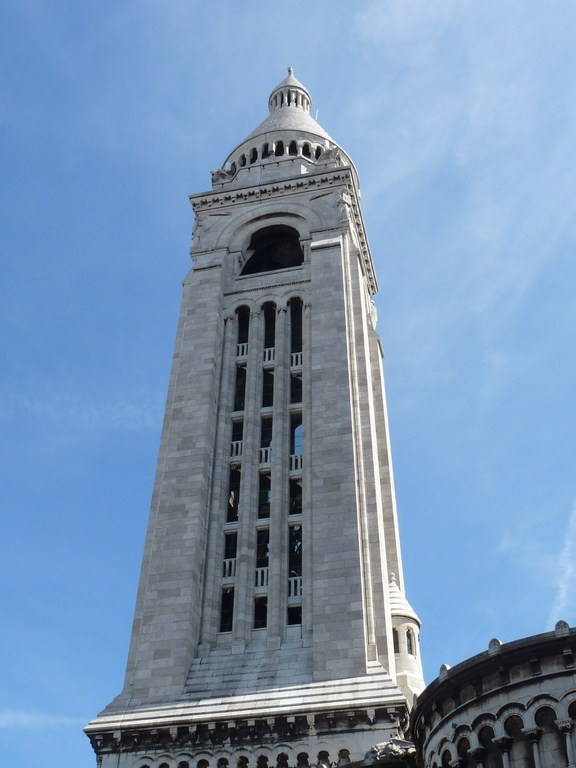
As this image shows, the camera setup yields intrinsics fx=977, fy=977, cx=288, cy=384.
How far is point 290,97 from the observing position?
236 ft

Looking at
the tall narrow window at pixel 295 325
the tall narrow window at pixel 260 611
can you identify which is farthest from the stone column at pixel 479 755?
the tall narrow window at pixel 295 325

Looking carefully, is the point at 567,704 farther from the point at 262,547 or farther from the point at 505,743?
the point at 262,547

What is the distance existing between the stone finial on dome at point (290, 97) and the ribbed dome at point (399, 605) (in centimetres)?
4003

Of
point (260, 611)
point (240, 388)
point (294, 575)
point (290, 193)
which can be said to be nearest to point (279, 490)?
point (294, 575)

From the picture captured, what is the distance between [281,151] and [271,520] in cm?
2877

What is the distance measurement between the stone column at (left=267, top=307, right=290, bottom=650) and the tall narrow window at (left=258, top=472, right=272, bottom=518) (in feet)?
2.96

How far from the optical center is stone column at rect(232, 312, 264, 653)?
132ft

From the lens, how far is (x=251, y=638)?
39.9m

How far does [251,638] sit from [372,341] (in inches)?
833

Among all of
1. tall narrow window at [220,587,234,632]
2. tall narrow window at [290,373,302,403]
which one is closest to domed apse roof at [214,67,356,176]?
tall narrow window at [290,373,302,403]

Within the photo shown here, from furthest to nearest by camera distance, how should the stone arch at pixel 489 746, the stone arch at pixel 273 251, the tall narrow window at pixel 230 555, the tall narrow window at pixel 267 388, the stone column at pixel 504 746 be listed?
the stone arch at pixel 273 251
the tall narrow window at pixel 267 388
the tall narrow window at pixel 230 555
the stone arch at pixel 489 746
the stone column at pixel 504 746

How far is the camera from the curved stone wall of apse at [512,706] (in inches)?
866

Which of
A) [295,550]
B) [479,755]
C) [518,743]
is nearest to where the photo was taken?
[518,743]

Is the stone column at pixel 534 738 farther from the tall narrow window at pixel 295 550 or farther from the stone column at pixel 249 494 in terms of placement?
the tall narrow window at pixel 295 550
